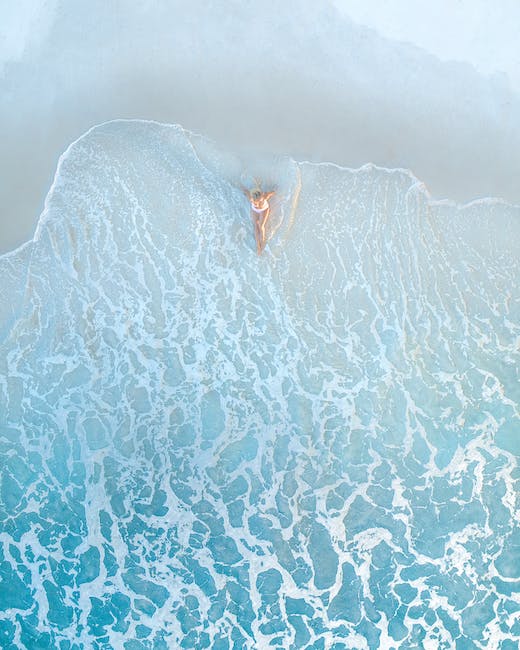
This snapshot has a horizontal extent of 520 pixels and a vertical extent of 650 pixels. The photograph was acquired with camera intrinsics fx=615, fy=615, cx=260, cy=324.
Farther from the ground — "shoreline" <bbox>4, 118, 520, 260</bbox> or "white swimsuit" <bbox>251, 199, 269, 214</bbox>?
"shoreline" <bbox>4, 118, 520, 260</bbox>

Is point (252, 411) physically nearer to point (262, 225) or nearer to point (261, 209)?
point (262, 225)

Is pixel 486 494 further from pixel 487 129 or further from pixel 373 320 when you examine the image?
pixel 487 129

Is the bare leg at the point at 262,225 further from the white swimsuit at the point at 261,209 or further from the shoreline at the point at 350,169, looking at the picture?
the shoreline at the point at 350,169

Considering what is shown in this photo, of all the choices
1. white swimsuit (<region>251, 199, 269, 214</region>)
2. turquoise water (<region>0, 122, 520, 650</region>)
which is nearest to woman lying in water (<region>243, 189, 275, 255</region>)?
white swimsuit (<region>251, 199, 269, 214</region>)


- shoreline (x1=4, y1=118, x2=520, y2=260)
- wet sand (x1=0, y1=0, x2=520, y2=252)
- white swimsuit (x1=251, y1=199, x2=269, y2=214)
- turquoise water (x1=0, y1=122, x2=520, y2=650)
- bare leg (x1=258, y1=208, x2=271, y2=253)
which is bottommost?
turquoise water (x1=0, y1=122, x2=520, y2=650)

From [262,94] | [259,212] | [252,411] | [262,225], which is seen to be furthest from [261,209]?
[252,411]

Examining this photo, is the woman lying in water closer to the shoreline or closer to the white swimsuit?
the white swimsuit
